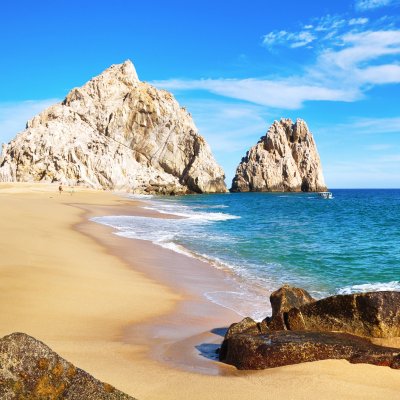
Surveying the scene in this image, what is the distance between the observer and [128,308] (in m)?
9.22

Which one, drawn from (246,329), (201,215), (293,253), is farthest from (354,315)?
(201,215)

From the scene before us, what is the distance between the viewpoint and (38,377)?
10.5 feet

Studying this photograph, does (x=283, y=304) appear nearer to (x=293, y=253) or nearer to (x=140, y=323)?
(x=140, y=323)

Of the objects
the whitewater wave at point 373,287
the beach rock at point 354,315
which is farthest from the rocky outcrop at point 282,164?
the beach rock at point 354,315

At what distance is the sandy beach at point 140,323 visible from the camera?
4957mm

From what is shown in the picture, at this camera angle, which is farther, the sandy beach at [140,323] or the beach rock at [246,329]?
the beach rock at [246,329]

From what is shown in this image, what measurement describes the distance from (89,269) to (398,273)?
35.3 feet

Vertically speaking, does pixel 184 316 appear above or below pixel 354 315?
below

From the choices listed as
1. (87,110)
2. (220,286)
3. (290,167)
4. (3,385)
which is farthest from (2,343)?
(290,167)

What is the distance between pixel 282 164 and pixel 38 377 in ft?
500

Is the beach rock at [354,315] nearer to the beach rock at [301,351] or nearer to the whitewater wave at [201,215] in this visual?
the beach rock at [301,351]

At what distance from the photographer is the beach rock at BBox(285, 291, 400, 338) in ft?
20.4

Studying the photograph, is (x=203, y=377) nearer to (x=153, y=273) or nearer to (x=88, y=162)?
(x=153, y=273)

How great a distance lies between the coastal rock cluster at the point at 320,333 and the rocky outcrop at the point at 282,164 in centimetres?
14515
